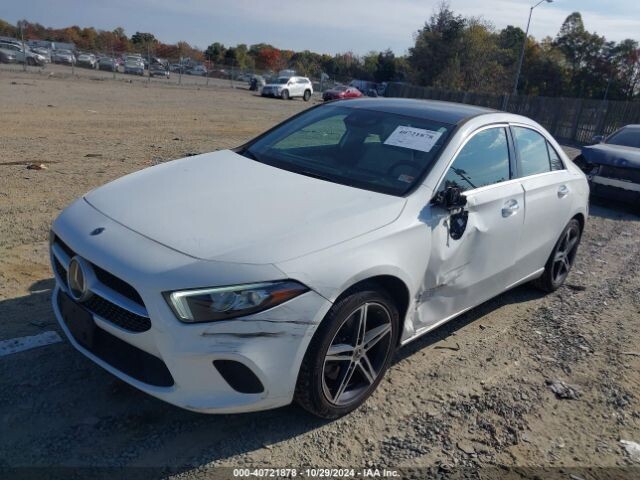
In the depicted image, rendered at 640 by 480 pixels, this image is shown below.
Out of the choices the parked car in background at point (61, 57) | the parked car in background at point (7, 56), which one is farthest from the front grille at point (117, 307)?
the parked car in background at point (61, 57)

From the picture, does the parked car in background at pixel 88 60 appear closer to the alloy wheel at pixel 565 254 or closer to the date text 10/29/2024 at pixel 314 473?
the alloy wheel at pixel 565 254

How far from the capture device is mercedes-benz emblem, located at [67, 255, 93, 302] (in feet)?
9.12

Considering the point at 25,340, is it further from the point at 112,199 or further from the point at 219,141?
the point at 219,141

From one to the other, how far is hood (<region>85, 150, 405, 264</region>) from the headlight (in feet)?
0.46

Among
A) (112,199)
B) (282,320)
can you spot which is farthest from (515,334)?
(112,199)

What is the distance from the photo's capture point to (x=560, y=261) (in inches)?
210

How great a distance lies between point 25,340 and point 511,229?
338 cm

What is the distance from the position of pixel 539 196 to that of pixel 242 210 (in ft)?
8.52

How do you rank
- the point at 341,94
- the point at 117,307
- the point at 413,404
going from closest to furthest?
the point at 117,307, the point at 413,404, the point at 341,94

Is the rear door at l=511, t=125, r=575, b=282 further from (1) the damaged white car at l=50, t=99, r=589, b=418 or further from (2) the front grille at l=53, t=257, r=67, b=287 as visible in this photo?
(2) the front grille at l=53, t=257, r=67, b=287

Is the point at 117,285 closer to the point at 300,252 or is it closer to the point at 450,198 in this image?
the point at 300,252

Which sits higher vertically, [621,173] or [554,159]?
[554,159]

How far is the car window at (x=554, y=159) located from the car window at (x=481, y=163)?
2.93 ft

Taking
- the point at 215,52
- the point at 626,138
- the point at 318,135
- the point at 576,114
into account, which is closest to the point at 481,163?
the point at 318,135
